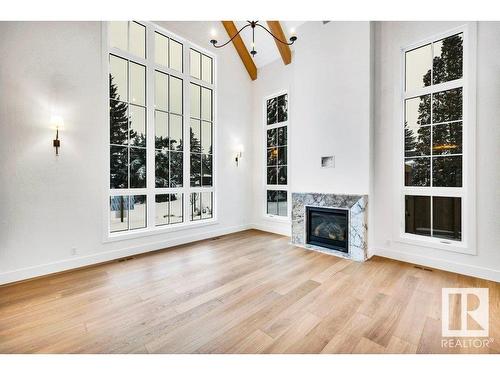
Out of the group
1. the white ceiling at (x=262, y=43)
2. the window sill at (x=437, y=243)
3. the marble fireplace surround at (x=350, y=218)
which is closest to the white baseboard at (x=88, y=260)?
the marble fireplace surround at (x=350, y=218)

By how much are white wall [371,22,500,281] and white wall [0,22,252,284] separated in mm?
4543

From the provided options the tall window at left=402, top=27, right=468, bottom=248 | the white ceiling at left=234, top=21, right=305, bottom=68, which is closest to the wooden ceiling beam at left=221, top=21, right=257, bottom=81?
the white ceiling at left=234, top=21, right=305, bottom=68

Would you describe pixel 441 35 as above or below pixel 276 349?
above

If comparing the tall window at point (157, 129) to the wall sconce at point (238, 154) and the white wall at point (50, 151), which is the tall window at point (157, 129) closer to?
the white wall at point (50, 151)

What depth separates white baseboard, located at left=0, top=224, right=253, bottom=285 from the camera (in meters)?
3.04

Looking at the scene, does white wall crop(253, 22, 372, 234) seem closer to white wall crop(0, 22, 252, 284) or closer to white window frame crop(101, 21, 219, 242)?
white window frame crop(101, 21, 219, 242)

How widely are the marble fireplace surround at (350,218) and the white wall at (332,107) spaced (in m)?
0.15

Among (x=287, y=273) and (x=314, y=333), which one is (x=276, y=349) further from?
(x=287, y=273)

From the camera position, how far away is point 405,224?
153 inches

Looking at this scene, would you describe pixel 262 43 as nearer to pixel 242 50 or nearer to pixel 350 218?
pixel 242 50

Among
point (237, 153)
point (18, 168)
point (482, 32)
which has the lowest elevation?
point (18, 168)

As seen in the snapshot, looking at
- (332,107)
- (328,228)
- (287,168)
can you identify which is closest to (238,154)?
(287,168)
